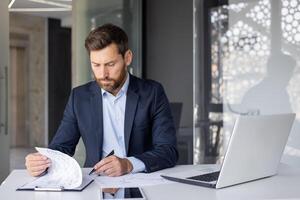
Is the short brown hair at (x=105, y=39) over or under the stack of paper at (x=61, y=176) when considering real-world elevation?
over

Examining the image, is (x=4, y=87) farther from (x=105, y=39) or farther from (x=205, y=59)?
(x=105, y=39)

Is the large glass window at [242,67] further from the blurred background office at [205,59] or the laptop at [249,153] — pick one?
the laptop at [249,153]

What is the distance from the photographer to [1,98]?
4516 mm

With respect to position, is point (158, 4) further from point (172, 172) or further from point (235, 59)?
point (172, 172)


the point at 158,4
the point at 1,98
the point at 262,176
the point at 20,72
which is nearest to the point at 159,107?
the point at 262,176

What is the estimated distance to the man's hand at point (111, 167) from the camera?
1845 mm

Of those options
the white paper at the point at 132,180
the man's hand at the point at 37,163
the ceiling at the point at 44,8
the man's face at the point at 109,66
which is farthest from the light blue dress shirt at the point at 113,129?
the ceiling at the point at 44,8

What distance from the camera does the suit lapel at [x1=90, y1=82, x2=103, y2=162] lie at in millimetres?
2244

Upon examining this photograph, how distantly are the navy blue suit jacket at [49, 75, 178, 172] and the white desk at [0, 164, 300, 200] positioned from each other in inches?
19.1

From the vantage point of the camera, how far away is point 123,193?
60.0 inches

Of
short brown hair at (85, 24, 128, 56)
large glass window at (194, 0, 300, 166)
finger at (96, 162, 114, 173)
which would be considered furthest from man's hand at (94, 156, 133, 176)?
large glass window at (194, 0, 300, 166)

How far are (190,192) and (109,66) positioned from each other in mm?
806

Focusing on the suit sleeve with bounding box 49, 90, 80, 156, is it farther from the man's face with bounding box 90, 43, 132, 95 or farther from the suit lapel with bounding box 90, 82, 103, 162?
the man's face with bounding box 90, 43, 132, 95

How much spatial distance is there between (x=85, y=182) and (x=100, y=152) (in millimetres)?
537
